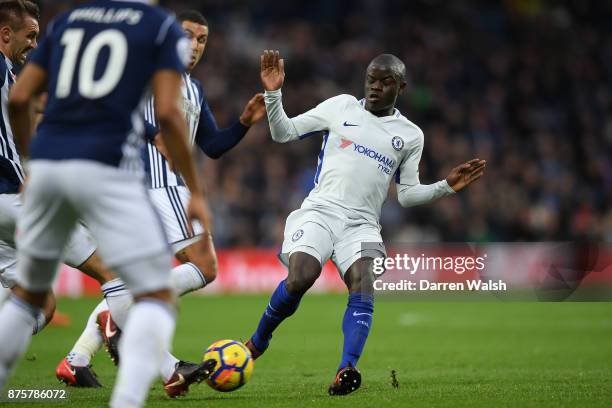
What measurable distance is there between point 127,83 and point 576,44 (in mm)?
19914

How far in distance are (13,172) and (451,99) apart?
1554 centimetres

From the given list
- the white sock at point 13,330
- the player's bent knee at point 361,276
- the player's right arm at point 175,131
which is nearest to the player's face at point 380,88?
the player's bent knee at point 361,276

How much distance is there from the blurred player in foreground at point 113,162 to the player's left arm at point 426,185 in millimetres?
3283

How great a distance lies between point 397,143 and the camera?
7273 millimetres

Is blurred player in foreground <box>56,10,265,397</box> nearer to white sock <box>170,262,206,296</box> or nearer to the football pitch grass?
white sock <box>170,262,206,296</box>

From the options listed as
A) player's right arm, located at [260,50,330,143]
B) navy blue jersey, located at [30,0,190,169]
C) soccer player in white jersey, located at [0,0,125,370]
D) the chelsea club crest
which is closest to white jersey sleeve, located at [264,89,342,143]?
player's right arm, located at [260,50,330,143]

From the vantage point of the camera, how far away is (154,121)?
688 centimetres

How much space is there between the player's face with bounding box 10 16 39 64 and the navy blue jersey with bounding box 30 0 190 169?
231 centimetres

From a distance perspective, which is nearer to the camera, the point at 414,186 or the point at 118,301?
the point at 118,301

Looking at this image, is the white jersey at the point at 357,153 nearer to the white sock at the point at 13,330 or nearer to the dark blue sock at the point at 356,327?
the dark blue sock at the point at 356,327

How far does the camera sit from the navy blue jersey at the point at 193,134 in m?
6.80

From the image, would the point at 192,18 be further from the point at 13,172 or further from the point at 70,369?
the point at 70,369

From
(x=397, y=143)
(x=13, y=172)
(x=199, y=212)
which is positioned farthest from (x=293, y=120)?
(x=199, y=212)

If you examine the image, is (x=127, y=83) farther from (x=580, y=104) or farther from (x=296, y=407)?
(x=580, y=104)
